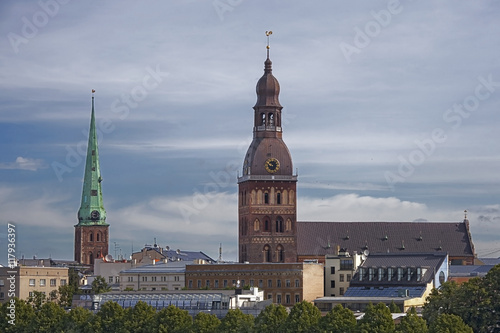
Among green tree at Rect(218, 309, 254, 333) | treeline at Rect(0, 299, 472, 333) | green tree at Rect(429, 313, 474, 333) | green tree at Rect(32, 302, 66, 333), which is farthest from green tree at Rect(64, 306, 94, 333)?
green tree at Rect(429, 313, 474, 333)

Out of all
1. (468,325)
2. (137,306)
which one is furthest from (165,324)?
(468,325)

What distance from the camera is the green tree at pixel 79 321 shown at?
185 m

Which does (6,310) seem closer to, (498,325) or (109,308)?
(109,308)

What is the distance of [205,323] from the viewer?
17625 centimetres

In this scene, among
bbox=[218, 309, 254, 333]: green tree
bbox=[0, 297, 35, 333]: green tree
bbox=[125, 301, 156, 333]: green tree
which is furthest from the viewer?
bbox=[0, 297, 35, 333]: green tree

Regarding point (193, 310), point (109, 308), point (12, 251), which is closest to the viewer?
point (12, 251)

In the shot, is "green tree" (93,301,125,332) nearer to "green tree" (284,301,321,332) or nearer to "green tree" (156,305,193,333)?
"green tree" (156,305,193,333)

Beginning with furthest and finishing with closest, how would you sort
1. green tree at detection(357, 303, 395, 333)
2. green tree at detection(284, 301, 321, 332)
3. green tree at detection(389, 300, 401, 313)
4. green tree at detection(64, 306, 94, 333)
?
green tree at detection(389, 300, 401, 313) → green tree at detection(64, 306, 94, 333) → green tree at detection(284, 301, 321, 332) → green tree at detection(357, 303, 395, 333)

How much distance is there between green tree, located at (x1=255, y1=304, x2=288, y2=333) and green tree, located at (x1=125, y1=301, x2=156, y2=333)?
1256cm

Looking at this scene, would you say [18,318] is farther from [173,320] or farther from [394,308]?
[394,308]

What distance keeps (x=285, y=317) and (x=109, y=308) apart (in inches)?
875

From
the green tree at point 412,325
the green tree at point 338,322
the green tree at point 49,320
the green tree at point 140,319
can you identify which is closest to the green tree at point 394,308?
the green tree at point 338,322

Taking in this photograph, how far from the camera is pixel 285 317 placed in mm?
175875

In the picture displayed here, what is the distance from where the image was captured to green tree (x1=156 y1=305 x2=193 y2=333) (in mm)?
177625
